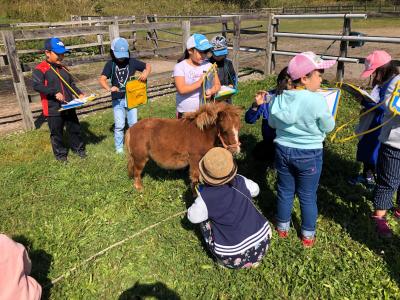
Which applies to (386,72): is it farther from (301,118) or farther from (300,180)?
(300,180)

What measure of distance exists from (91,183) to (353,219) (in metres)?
3.65

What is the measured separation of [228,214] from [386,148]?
184 cm

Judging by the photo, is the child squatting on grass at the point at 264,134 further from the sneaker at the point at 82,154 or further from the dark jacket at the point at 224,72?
the sneaker at the point at 82,154

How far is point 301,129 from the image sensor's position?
3.05 meters

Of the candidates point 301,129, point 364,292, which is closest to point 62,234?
point 301,129

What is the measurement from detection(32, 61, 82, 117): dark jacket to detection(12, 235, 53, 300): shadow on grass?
2.31 metres

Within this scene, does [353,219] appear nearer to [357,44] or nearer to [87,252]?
[87,252]

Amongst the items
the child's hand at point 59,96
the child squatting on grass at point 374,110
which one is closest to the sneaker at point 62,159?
the child's hand at point 59,96

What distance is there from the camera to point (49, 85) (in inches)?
206

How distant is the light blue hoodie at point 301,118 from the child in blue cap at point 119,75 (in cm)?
310

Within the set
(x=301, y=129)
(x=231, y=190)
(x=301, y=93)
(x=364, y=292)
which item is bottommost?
(x=364, y=292)

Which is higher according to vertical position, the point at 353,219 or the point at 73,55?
the point at 73,55

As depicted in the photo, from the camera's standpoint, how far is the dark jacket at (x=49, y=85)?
202 inches

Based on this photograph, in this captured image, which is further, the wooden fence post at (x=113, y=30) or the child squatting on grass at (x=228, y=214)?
the wooden fence post at (x=113, y=30)
